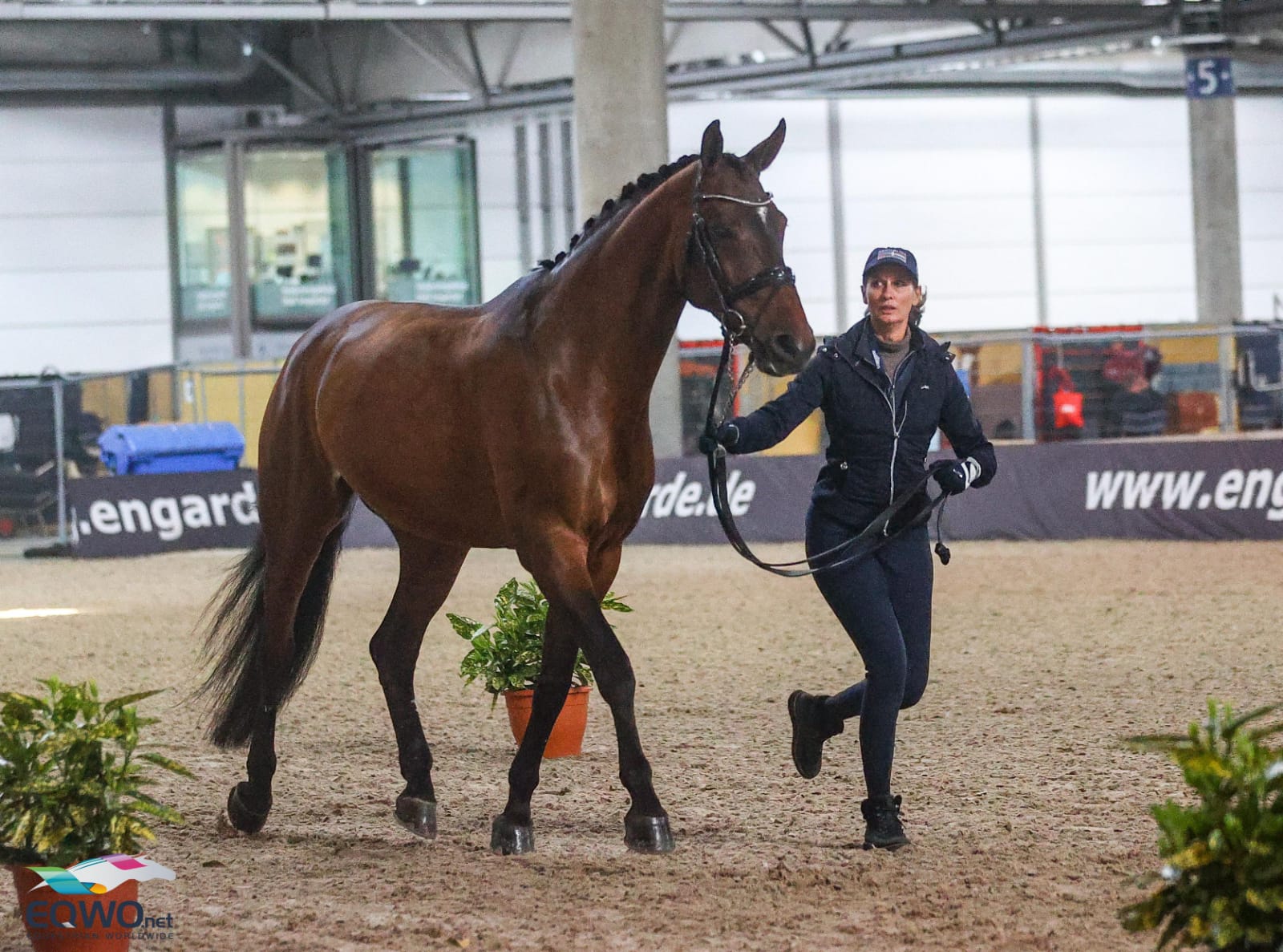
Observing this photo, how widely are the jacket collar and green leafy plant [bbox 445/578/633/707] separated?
1.84 metres

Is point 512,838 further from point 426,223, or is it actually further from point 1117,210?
point 1117,210

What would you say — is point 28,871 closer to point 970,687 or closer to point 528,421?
point 528,421

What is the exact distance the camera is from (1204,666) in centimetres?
762

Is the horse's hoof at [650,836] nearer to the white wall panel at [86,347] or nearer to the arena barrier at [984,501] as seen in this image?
the arena barrier at [984,501]

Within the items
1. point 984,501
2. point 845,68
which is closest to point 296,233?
point 845,68

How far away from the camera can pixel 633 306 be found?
178 inches

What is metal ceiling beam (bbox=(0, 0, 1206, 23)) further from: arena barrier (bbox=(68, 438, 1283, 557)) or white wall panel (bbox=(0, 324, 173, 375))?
white wall panel (bbox=(0, 324, 173, 375))

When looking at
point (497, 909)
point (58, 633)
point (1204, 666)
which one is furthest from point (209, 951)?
point (58, 633)

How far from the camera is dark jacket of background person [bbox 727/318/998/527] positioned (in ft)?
15.0

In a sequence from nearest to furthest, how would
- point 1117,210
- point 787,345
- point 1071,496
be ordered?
1. point 787,345
2. point 1071,496
3. point 1117,210

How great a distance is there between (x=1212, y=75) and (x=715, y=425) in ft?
63.5

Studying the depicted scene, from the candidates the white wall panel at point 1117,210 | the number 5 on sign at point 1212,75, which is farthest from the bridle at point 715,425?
the white wall panel at point 1117,210

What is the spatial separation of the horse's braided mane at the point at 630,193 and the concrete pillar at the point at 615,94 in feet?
31.4

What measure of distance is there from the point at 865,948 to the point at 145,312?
81.4 feet
